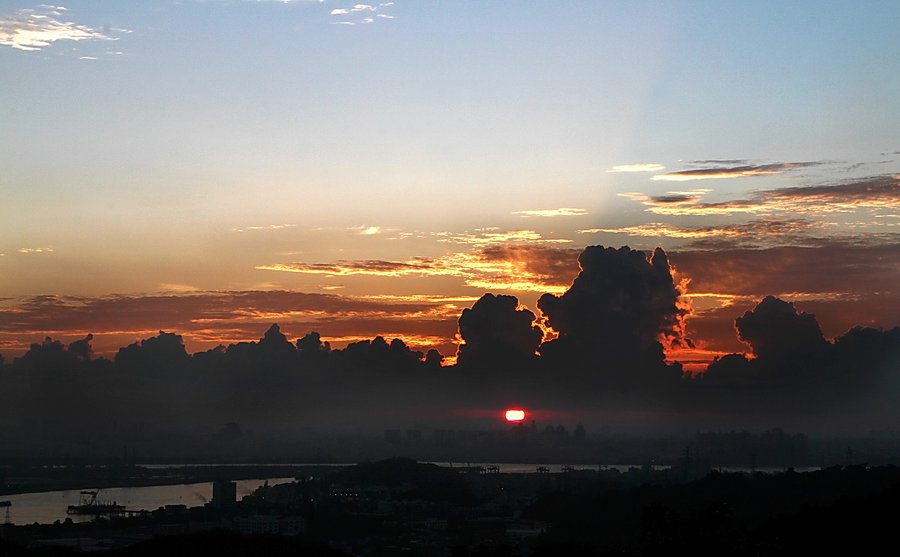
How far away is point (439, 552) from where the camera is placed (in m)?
82.1

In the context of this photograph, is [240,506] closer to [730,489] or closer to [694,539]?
[730,489]

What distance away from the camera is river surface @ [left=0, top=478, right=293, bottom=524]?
144 metres

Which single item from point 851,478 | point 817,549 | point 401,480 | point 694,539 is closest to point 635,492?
point 851,478

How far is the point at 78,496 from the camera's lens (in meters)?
185

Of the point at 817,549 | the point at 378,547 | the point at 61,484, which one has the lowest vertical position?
the point at 61,484

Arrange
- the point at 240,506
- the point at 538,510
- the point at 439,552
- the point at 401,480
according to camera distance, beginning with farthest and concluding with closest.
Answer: the point at 401,480, the point at 240,506, the point at 538,510, the point at 439,552

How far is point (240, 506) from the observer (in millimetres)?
136125

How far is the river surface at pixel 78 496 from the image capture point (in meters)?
144

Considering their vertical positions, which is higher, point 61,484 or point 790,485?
point 790,485

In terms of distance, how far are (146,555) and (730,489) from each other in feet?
147

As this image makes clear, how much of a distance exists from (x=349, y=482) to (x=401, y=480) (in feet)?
25.5

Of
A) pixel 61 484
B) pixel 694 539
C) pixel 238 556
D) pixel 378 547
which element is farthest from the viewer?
pixel 61 484

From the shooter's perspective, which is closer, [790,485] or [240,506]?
[790,485]

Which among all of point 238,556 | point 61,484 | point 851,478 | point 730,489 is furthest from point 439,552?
point 61,484
